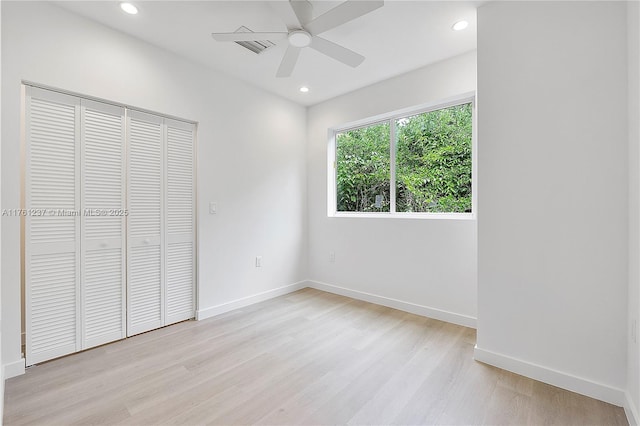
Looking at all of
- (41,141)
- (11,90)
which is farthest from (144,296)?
(11,90)

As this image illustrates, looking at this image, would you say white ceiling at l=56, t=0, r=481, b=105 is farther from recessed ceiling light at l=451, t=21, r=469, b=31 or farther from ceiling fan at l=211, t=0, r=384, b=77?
ceiling fan at l=211, t=0, r=384, b=77

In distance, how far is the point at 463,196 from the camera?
284 cm

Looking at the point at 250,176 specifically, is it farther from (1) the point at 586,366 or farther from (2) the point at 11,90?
(1) the point at 586,366

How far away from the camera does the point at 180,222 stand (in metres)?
2.82

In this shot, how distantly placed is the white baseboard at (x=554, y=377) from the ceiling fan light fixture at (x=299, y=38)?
102 inches

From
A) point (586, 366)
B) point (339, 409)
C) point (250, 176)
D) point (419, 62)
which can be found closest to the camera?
point (339, 409)

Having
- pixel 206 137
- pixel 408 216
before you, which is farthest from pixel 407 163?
pixel 206 137

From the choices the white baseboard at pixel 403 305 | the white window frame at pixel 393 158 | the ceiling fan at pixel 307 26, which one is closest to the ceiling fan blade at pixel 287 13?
the ceiling fan at pixel 307 26

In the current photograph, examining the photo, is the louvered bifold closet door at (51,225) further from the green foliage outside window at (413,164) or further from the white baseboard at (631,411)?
the white baseboard at (631,411)

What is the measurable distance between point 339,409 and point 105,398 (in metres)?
1.40

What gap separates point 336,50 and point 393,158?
61.2 inches

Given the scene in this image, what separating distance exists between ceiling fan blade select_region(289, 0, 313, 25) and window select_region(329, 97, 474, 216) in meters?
1.62

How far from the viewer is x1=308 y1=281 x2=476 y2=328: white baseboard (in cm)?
273

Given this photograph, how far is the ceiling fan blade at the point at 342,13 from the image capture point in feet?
5.39
